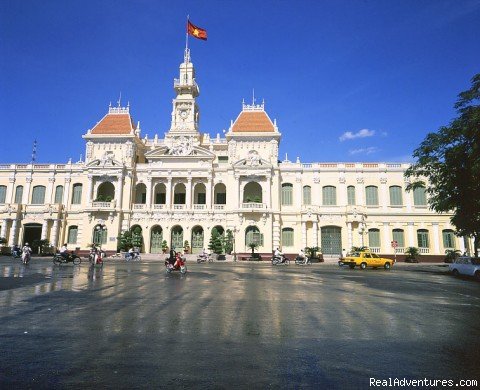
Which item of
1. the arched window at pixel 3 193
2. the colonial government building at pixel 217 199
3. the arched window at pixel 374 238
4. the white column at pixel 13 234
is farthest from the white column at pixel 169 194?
the arched window at pixel 374 238

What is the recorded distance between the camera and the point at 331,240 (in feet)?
137

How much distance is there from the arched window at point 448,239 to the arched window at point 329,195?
13828mm

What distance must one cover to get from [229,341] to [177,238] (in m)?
37.1

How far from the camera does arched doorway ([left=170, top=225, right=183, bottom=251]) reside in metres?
41.9

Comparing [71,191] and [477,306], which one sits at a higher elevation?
[71,191]

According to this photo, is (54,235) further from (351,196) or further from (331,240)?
(351,196)

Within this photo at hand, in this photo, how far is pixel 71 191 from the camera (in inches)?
1788

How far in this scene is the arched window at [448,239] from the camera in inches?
Result: 1618

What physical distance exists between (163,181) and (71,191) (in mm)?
12962

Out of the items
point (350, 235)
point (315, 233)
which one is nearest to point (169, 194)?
point (315, 233)

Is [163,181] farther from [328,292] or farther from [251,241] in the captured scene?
[328,292]

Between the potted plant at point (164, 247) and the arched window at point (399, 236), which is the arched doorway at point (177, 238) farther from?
the arched window at point (399, 236)

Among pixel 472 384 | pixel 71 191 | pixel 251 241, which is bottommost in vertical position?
pixel 472 384

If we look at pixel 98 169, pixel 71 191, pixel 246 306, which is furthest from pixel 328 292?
pixel 71 191
